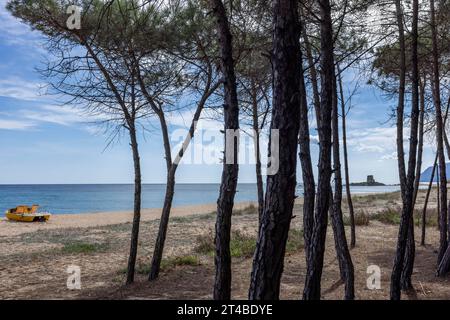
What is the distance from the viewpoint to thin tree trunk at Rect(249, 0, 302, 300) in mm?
3305

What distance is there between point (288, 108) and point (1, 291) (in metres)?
7.63

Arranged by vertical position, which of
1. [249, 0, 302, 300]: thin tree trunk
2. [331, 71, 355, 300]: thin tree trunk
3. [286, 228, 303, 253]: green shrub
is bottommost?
[286, 228, 303, 253]: green shrub

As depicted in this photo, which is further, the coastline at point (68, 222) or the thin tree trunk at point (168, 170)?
the coastline at point (68, 222)

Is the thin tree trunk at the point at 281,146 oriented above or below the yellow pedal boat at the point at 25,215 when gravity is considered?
above

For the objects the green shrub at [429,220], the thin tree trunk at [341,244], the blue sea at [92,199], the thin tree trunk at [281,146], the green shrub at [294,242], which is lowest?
the blue sea at [92,199]

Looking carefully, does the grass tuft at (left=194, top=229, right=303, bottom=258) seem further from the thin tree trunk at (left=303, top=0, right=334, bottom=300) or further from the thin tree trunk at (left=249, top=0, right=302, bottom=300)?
the thin tree trunk at (left=249, top=0, right=302, bottom=300)

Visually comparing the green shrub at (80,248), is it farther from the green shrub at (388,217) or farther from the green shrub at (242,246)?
the green shrub at (388,217)

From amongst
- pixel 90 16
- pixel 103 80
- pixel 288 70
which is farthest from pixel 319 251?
pixel 90 16

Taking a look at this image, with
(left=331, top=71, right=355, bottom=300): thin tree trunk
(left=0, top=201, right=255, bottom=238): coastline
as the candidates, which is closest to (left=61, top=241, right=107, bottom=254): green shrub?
(left=0, top=201, right=255, bottom=238): coastline

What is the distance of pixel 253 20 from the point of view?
24.9 ft

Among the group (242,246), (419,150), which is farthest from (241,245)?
(419,150)

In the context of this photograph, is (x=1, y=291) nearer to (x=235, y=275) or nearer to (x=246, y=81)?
(x=235, y=275)

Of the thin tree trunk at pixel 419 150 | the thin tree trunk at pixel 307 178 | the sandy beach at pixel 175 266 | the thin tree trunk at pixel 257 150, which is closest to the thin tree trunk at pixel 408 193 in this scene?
the thin tree trunk at pixel 419 150

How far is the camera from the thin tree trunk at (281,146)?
10.8 feet
